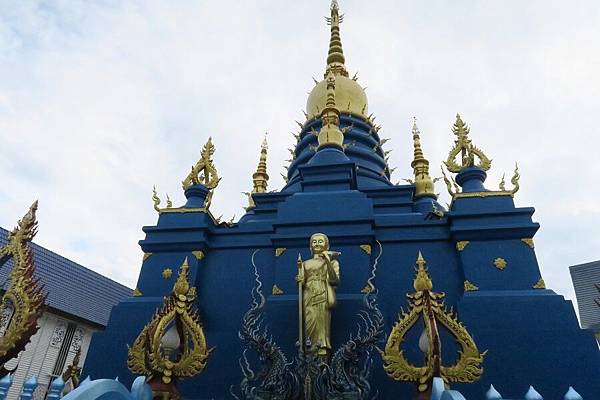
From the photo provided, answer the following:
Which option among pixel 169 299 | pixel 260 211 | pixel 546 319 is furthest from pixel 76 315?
pixel 546 319

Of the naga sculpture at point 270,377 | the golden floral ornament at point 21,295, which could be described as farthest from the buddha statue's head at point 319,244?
the golden floral ornament at point 21,295

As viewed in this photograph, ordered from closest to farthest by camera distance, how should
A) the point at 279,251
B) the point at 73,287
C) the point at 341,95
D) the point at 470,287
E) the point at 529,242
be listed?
1. the point at 470,287
2. the point at 529,242
3. the point at 279,251
4. the point at 341,95
5. the point at 73,287

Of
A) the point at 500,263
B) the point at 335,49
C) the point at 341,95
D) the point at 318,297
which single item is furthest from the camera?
the point at 335,49

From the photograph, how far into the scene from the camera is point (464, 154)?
396 inches

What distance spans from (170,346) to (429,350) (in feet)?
11.8

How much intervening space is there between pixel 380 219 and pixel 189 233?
4.46m

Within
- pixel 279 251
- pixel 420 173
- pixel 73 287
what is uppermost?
pixel 420 173

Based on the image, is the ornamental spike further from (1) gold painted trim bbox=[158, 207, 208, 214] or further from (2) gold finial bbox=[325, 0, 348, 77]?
(1) gold painted trim bbox=[158, 207, 208, 214]

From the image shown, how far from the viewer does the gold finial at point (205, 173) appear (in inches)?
435

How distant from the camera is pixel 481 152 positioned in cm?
995

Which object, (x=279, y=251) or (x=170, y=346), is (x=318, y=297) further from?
(x=170, y=346)

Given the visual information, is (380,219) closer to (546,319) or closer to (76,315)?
(546,319)

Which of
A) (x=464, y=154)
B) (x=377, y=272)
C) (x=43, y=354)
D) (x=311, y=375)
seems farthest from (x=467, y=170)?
(x=43, y=354)

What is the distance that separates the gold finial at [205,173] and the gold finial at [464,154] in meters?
5.79
